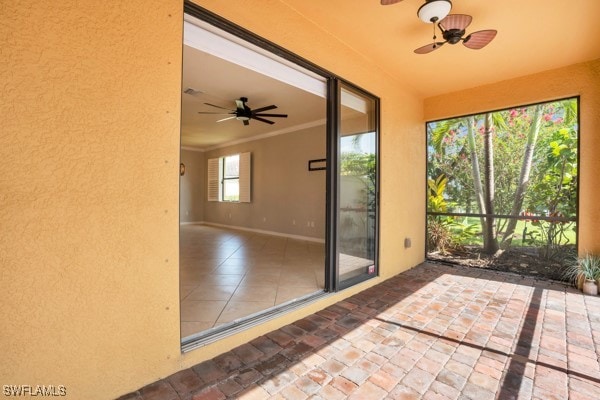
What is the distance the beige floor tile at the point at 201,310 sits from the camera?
7.61 ft

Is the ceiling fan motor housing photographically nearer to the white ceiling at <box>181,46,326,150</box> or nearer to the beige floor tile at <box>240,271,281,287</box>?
the white ceiling at <box>181,46,326,150</box>

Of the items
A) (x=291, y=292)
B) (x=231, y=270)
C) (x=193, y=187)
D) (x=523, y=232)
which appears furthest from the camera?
(x=193, y=187)

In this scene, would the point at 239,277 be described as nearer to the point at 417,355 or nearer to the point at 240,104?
the point at 417,355

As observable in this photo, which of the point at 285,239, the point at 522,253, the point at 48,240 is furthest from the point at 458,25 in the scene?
the point at 285,239

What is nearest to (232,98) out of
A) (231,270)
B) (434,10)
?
(231,270)

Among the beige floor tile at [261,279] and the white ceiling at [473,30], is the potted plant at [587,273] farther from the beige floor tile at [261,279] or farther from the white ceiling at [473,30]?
the beige floor tile at [261,279]

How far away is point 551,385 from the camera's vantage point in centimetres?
164

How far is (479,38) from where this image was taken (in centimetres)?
249

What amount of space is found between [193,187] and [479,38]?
9198 mm

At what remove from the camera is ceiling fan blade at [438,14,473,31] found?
2253mm

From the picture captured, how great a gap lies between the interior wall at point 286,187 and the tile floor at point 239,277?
925 millimetres

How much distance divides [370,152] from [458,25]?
1498 mm

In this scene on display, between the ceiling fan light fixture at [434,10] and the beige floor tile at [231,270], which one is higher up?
the ceiling fan light fixture at [434,10]

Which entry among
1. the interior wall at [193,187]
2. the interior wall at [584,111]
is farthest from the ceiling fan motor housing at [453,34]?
the interior wall at [193,187]
